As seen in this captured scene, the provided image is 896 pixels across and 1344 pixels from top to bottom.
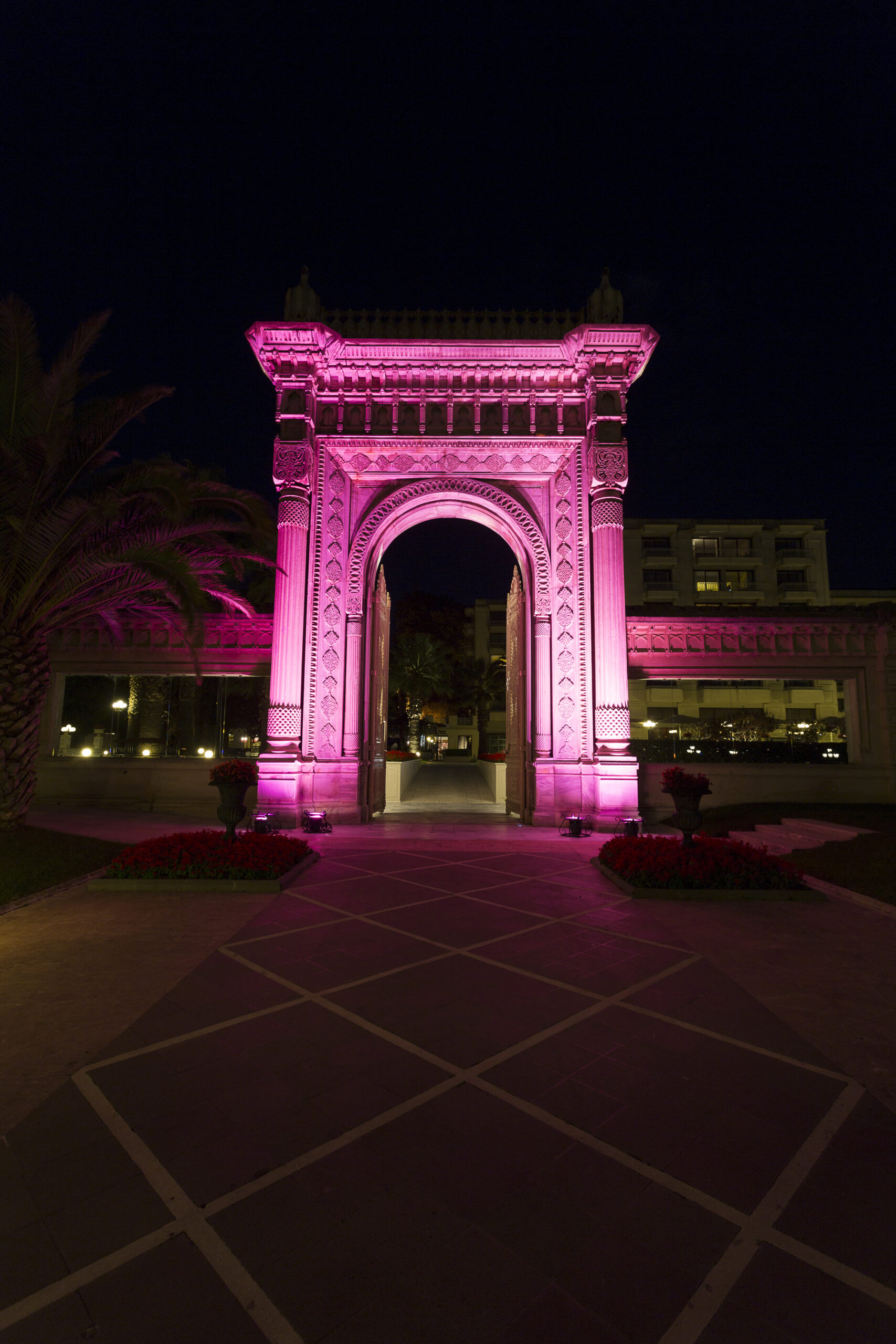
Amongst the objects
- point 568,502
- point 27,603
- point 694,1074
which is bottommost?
point 694,1074

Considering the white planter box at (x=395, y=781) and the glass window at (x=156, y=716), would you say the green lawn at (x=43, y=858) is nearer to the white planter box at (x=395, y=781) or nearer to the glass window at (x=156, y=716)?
the glass window at (x=156, y=716)

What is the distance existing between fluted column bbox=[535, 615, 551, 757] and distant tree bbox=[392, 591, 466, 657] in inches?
1477

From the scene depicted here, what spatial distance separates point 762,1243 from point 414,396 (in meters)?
15.1

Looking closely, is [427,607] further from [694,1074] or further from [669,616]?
[694,1074]

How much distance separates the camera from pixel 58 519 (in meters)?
9.47

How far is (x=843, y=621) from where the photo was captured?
15.8 m

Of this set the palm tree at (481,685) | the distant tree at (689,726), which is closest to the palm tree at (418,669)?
the palm tree at (481,685)

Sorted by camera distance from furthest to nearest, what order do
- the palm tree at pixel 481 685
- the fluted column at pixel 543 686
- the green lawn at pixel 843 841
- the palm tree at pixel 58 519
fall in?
the palm tree at pixel 481 685 → the fluted column at pixel 543 686 → the palm tree at pixel 58 519 → the green lawn at pixel 843 841

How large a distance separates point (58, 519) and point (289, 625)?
199 inches

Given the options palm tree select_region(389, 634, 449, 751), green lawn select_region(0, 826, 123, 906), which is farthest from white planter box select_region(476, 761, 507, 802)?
palm tree select_region(389, 634, 449, 751)

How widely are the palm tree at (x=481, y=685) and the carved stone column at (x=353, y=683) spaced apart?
31.0m

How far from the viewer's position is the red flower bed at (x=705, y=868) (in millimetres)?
7793

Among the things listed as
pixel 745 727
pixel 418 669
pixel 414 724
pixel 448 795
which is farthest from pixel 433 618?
pixel 448 795

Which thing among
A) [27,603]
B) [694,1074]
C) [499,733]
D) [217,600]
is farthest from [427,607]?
[694,1074]
